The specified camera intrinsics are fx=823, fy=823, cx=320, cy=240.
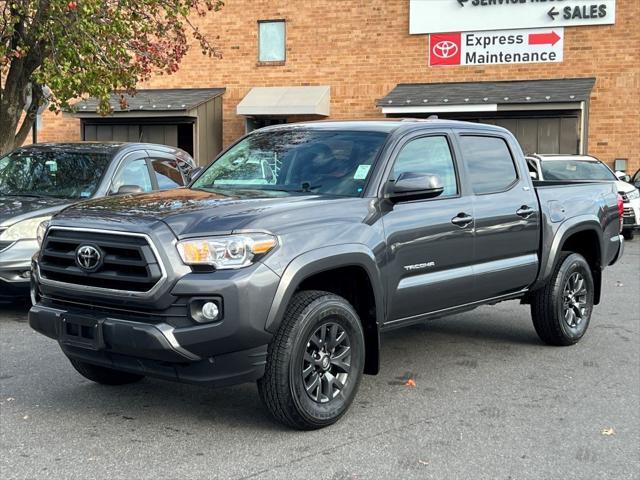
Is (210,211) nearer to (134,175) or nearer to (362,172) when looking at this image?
(362,172)

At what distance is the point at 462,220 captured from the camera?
573 cm

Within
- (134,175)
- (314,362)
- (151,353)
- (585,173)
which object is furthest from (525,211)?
(585,173)

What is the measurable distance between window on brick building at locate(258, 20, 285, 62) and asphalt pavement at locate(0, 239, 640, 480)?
706 inches

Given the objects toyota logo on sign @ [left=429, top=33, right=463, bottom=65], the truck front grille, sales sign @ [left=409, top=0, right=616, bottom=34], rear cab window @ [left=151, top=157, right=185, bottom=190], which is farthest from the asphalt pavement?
toyota logo on sign @ [left=429, top=33, right=463, bottom=65]

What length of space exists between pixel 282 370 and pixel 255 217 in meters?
0.84

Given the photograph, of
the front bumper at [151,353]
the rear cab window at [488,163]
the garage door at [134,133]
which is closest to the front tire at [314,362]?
the front bumper at [151,353]

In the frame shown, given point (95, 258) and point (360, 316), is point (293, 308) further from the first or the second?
point (95, 258)

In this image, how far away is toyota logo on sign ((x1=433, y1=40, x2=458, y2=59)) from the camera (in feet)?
72.9

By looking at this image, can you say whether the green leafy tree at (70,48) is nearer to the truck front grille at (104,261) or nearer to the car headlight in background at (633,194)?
the truck front grille at (104,261)

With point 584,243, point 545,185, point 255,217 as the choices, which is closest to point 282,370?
point 255,217

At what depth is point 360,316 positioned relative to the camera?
5.21 meters

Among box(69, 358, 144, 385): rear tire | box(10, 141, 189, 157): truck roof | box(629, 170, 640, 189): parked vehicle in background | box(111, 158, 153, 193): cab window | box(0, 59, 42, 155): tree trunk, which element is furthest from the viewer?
box(629, 170, 640, 189): parked vehicle in background

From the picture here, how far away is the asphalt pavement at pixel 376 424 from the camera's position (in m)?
4.20

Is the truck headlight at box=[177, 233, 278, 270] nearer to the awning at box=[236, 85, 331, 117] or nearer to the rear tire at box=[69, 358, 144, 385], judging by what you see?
the rear tire at box=[69, 358, 144, 385]
